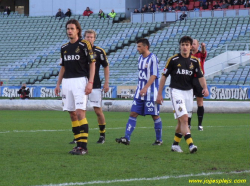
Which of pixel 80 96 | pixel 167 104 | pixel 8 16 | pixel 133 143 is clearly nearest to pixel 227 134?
pixel 133 143

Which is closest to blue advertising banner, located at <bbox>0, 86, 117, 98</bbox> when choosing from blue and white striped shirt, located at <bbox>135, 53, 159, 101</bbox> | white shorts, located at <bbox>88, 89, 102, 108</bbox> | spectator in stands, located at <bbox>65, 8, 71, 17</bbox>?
spectator in stands, located at <bbox>65, 8, 71, 17</bbox>

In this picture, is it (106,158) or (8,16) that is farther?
(8,16)

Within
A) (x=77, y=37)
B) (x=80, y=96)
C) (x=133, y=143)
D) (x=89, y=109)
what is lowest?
(x=89, y=109)

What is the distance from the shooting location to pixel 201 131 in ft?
43.8

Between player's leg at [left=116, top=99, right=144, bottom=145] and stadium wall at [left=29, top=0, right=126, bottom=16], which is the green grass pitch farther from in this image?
stadium wall at [left=29, top=0, right=126, bottom=16]

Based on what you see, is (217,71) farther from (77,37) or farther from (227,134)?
(77,37)

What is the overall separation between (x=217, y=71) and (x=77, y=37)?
77.1ft

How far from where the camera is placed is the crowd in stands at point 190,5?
A: 39.9 meters

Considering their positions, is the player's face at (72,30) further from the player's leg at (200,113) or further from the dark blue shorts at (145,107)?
the player's leg at (200,113)

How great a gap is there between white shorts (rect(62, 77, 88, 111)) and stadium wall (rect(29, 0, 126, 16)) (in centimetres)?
3600

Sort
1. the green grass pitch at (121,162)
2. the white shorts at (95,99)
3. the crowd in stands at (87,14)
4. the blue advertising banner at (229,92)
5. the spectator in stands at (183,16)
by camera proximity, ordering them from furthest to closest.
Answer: the crowd in stands at (87,14)
the spectator in stands at (183,16)
the blue advertising banner at (229,92)
the white shorts at (95,99)
the green grass pitch at (121,162)

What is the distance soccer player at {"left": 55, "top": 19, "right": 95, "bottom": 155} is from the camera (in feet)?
29.1

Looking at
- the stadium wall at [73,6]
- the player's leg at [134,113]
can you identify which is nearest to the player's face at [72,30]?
the player's leg at [134,113]

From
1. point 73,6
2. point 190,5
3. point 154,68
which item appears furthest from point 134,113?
point 73,6
